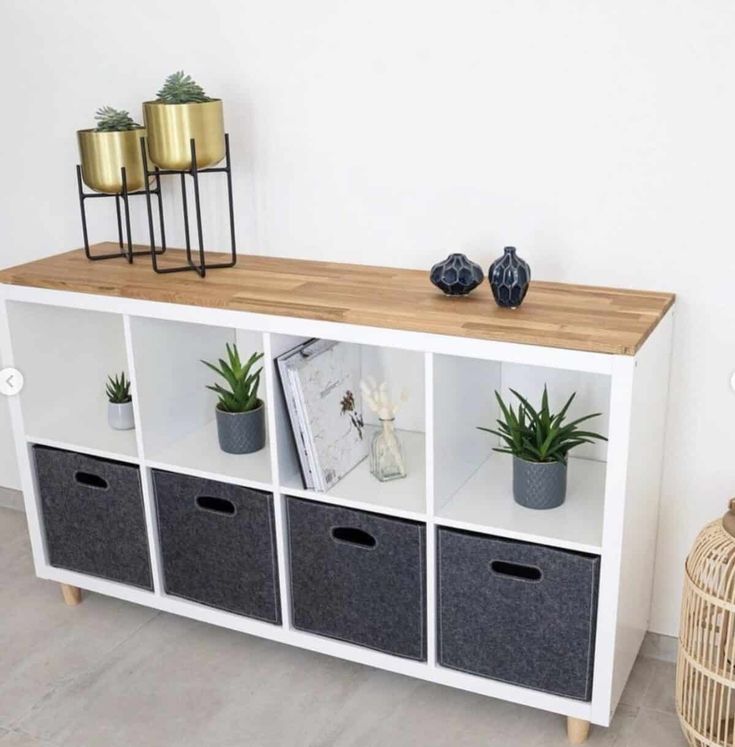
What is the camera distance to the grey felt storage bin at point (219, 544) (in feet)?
6.64

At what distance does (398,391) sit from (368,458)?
182 millimetres

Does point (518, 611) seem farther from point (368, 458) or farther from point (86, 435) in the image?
point (86, 435)

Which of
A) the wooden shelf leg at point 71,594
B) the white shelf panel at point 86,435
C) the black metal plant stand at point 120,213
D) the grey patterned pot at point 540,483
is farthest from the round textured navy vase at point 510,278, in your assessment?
the wooden shelf leg at point 71,594

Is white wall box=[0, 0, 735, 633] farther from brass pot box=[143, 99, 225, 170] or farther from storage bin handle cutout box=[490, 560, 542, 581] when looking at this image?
storage bin handle cutout box=[490, 560, 542, 581]

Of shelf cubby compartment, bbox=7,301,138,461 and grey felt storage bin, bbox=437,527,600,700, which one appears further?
shelf cubby compartment, bbox=7,301,138,461

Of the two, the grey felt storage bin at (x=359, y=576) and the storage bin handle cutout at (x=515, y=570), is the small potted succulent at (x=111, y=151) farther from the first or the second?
the storage bin handle cutout at (x=515, y=570)

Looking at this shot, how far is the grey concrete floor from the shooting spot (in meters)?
1.90

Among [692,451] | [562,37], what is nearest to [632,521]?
[692,451]

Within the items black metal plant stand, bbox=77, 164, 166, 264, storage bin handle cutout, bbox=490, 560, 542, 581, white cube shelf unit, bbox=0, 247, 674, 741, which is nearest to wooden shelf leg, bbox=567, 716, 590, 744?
white cube shelf unit, bbox=0, 247, 674, 741

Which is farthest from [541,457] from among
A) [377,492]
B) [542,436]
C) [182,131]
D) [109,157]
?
[109,157]

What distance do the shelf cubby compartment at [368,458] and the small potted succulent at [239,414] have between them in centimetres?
17

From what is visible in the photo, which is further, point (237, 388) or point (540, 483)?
point (237, 388)

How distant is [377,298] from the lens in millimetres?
1877

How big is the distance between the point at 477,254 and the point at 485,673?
2.66ft
